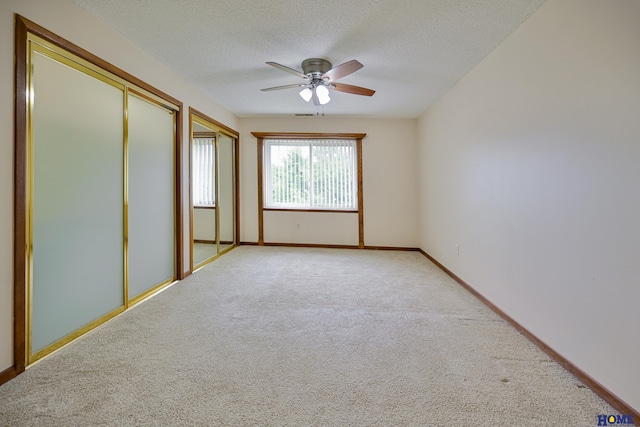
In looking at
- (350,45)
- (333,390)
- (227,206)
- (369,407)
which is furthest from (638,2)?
(227,206)

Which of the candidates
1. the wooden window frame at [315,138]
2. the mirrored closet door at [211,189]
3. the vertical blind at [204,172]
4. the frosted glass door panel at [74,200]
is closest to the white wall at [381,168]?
the wooden window frame at [315,138]

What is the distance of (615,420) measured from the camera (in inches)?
50.9

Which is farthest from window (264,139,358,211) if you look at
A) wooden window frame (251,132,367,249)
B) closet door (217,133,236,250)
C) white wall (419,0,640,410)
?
white wall (419,0,640,410)

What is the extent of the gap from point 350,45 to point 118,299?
3104 millimetres

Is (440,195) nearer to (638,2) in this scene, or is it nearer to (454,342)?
Answer: (454,342)

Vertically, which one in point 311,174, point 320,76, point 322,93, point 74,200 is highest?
point 320,76

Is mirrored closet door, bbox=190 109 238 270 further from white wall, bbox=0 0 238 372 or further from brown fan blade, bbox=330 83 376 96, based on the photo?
brown fan blade, bbox=330 83 376 96

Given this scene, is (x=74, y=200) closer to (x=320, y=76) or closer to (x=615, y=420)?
(x=320, y=76)

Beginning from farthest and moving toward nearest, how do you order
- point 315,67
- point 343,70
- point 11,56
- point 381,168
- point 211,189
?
point 381,168 → point 211,189 → point 315,67 → point 343,70 → point 11,56

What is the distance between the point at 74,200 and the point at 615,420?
3478 millimetres

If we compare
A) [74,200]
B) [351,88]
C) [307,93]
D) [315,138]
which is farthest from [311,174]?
[74,200]

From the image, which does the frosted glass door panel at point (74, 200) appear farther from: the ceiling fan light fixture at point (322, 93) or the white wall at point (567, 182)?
the white wall at point (567, 182)

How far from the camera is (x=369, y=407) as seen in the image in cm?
137

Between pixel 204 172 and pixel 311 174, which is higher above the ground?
pixel 311 174
